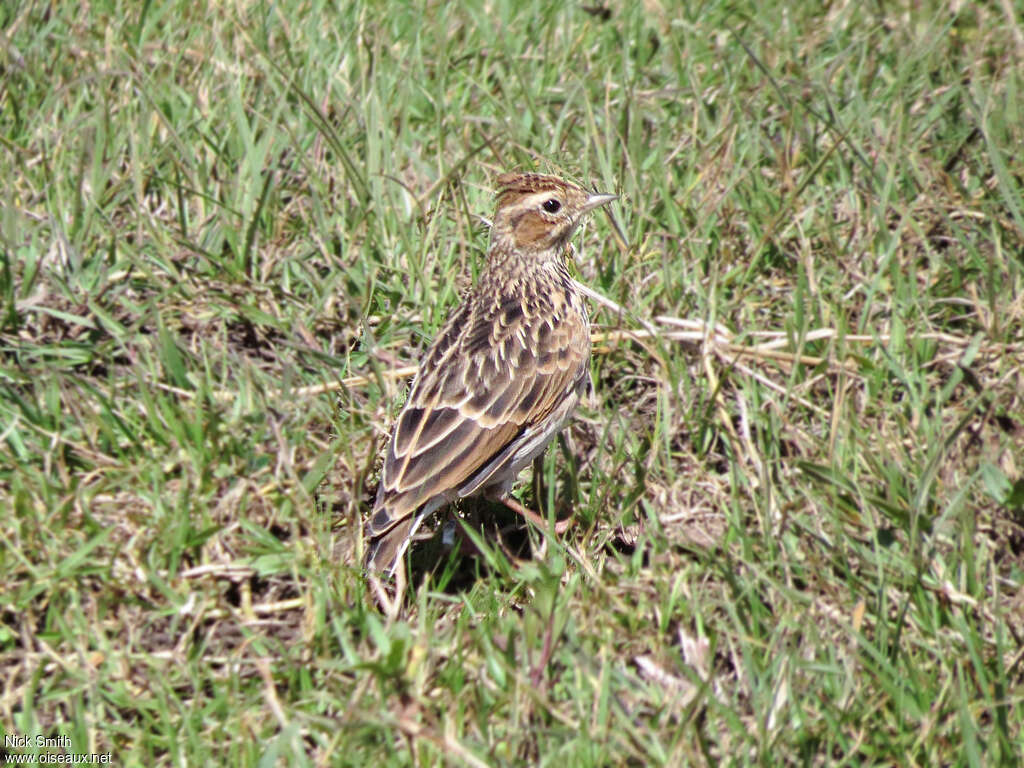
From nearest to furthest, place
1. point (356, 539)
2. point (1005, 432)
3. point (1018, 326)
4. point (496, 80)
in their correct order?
point (356, 539), point (1005, 432), point (1018, 326), point (496, 80)

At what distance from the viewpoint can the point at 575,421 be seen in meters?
5.96

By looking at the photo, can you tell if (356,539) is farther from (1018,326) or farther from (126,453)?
(1018,326)

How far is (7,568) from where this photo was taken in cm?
479

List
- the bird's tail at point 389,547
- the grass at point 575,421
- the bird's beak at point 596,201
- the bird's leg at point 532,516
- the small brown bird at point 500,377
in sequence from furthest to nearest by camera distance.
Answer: the bird's beak at point 596,201
the bird's leg at point 532,516
the small brown bird at point 500,377
the bird's tail at point 389,547
the grass at point 575,421

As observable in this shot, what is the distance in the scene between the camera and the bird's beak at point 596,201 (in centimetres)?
592

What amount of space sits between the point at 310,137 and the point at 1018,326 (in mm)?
3507

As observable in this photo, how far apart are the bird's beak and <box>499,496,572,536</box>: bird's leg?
1.32m

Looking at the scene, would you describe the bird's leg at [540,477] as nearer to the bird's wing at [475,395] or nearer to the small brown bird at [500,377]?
the small brown bird at [500,377]

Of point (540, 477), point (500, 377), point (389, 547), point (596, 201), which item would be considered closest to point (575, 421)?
point (540, 477)

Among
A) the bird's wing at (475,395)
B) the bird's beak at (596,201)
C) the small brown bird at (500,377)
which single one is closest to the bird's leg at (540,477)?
the small brown bird at (500,377)

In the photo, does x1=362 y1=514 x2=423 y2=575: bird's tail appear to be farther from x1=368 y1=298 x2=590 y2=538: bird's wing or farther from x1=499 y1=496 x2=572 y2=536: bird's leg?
x1=499 y1=496 x2=572 y2=536: bird's leg

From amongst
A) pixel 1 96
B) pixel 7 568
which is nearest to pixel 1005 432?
pixel 7 568

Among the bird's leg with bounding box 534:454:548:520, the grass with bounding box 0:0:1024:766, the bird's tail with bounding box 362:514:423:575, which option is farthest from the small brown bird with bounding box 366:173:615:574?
the grass with bounding box 0:0:1024:766

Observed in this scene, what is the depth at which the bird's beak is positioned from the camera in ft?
19.4
